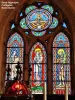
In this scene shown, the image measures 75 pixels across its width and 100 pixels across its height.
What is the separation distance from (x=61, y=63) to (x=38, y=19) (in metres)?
2.05

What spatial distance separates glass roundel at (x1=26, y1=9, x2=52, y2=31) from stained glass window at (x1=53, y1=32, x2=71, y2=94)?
2.39 feet

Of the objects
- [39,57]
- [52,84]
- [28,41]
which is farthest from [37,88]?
[28,41]

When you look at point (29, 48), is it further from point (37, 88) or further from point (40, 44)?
point (37, 88)

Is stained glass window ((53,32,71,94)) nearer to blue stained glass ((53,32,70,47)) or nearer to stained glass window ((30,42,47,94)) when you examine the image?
blue stained glass ((53,32,70,47))

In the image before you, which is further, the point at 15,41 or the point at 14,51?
the point at 15,41

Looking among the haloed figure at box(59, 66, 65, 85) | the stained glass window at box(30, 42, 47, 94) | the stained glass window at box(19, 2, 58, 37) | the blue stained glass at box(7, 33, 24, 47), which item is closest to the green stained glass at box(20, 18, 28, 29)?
the stained glass window at box(19, 2, 58, 37)

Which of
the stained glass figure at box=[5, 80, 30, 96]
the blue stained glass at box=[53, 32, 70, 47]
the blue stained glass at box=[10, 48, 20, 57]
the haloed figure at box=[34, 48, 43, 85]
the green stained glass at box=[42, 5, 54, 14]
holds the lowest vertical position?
the stained glass figure at box=[5, 80, 30, 96]

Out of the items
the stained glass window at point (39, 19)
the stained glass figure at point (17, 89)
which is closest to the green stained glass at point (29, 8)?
the stained glass window at point (39, 19)

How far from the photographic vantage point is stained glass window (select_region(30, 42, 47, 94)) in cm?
972

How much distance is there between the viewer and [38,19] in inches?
416

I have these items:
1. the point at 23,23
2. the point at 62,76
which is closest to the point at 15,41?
the point at 23,23

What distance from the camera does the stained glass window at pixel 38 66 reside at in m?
9.72

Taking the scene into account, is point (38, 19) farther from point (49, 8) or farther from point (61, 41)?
point (61, 41)

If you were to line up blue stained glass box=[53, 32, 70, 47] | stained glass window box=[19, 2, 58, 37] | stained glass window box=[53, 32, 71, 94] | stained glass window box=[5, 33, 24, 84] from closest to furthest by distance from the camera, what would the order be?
stained glass window box=[53, 32, 71, 94], stained glass window box=[5, 33, 24, 84], blue stained glass box=[53, 32, 70, 47], stained glass window box=[19, 2, 58, 37]
